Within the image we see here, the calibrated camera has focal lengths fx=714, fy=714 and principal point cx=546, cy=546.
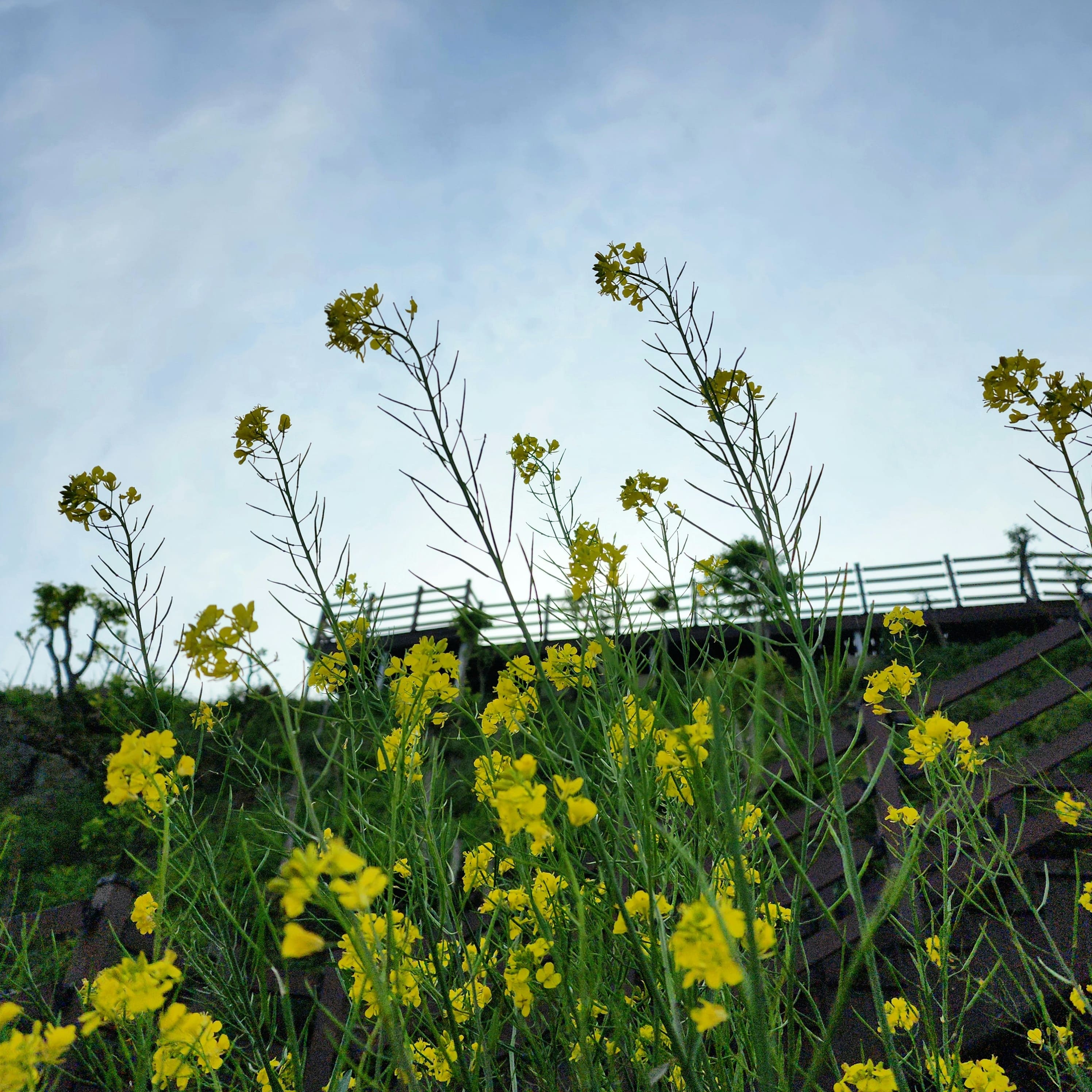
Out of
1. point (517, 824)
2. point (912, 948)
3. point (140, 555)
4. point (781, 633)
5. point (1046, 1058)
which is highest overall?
point (140, 555)

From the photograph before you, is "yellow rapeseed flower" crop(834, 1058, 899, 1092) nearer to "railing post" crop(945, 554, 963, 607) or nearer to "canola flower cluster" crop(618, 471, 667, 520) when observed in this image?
"canola flower cluster" crop(618, 471, 667, 520)

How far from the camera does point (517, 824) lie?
25.4 inches

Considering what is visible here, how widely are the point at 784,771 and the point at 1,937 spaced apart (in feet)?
11.0

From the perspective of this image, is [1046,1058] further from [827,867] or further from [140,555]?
[140,555]

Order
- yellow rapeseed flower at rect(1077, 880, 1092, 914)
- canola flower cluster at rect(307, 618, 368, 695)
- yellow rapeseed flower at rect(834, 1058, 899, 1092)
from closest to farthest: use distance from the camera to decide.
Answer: yellow rapeseed flower at rect(834, 1058, 899, 1092)
canola flower cluster at rect(307, 618, 368, 695)
yellow rapeseed flower at rect(1077, 880, 1092, 914)

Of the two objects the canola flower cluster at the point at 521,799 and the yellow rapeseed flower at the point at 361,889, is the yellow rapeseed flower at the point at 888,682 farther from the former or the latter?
the yellow rapeseed flower at the point at 361,889

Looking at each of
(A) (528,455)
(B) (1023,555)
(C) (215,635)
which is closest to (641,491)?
(A) (528,455)

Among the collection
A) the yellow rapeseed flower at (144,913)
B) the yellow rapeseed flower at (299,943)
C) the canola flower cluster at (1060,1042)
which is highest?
the yellow rapeseed flower at (299,943)

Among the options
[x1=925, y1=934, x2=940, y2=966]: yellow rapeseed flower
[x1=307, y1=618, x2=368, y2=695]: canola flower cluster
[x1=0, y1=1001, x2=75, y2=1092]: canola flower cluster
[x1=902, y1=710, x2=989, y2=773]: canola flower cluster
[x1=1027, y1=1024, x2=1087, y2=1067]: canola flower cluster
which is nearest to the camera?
[x1=0, y1=1001, x2=75, y2=1092]: canola flower cluster

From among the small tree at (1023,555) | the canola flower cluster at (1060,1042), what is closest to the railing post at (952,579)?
the small tree at (1023,555)

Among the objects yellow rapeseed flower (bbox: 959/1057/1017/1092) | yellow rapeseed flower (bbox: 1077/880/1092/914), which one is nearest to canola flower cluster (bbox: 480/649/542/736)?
yellow rapeseed flower (bbox: 959/1057/1017/1092)

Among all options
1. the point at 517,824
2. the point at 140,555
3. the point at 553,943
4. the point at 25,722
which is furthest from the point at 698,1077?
the point at 25,722

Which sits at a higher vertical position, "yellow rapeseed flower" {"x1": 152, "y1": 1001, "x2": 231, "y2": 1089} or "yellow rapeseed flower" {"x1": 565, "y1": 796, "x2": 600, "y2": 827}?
"yellow rapeseed flower" {"x1": 565, "y1": 796, "x2": 600, "y2": 827}

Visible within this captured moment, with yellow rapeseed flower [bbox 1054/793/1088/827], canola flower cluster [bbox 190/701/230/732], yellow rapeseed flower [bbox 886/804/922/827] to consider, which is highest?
canola flower cluster [bbox 190/701/230/732]
